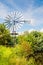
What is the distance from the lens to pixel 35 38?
39344 mm

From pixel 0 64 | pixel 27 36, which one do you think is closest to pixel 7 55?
pixel 0 64

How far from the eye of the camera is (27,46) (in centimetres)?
3703

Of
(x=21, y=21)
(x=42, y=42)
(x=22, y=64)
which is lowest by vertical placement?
(x=22, y=64)

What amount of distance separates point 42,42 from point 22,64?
27.5 feet

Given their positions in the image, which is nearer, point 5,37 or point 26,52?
point 26,52

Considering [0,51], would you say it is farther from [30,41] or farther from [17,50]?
[30,41]

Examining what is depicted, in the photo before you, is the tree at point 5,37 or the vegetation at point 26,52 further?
the tree at point 5,37

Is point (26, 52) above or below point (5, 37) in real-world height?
below

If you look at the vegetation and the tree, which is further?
the tree

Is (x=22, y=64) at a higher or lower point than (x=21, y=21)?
lower

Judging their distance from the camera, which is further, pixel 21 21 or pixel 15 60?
pixel 21 21

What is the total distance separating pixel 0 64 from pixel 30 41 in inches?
392

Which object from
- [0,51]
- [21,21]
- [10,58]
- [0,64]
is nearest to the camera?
[0,64]

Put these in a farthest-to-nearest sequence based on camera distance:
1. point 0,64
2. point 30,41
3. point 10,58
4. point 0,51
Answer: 1. point 30,41
2. point 0,51
3. point 10,58
4. point 0,64
